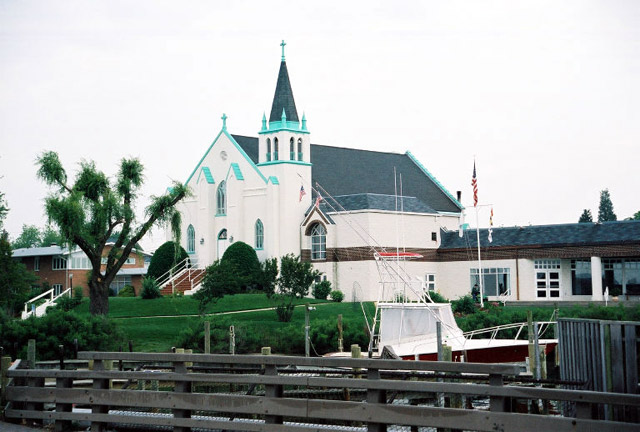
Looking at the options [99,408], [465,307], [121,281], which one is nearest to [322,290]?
[465,307]

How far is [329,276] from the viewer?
210 ft

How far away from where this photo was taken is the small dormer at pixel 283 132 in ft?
217

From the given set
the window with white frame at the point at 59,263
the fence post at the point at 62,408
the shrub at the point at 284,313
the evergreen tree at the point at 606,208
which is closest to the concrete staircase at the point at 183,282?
the window with white frame at the point at 59,263

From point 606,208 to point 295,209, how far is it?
219 feet

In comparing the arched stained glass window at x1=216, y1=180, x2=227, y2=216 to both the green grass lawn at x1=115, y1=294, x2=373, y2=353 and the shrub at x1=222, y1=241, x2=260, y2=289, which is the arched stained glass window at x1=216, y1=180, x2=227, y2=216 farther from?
the green grass lawn at x1=115, y1=294, x2=373, y2=353

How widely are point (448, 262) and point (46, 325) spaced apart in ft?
117

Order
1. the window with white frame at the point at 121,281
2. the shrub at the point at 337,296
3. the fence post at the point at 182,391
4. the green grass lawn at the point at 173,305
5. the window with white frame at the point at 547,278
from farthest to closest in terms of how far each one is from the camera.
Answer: the window with white frame at the point at 121,281
the shrub at the point at 337,296
the window with white frame at the point at 547,278
the green grass lawn at the point at 173,305
the fence post at the point at 182,391

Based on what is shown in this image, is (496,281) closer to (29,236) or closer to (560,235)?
(560,235)

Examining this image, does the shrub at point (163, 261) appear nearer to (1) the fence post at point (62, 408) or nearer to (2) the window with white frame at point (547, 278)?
(2) the window with white frame at point (547, 278)

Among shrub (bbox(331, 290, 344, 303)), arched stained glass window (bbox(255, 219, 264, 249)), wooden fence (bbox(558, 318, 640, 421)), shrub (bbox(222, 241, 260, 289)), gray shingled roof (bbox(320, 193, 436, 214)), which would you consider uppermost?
gray shingled roof (bbox(320, 193, 436, 214))

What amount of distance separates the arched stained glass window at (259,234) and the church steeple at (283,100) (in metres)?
7.28

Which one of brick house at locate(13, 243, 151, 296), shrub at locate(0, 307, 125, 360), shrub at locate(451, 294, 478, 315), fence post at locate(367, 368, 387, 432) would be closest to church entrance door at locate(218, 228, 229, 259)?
brick house at locate(13, 243, 151, 296)

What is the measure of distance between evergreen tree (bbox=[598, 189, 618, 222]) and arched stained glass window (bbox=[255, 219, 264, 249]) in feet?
213

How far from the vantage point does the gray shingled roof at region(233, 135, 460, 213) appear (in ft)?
232
